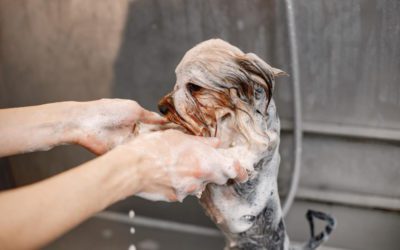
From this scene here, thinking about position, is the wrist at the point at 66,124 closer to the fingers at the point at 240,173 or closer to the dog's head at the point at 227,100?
the dog's head at the point at 227,100

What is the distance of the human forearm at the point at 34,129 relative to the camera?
84 cm

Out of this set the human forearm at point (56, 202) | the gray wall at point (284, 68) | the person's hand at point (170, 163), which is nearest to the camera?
the human forearm at point (56, 202)

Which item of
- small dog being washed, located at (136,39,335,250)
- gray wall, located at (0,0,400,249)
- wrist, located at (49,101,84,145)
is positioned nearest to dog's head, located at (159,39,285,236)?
small dog being washed, located at (136,39,335,250)

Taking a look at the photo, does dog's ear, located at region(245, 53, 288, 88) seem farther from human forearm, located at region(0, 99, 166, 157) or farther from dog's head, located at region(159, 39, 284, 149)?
human forearm, located at region(0, 99, 166, 157)

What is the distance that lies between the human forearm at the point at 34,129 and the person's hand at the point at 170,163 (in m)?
0.16

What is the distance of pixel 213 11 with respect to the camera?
123 centimetres

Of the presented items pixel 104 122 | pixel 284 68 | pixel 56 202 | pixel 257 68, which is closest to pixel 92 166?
pixel 56 202

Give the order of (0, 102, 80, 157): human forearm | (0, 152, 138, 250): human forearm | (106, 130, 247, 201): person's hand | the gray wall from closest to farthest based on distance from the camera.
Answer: (0, 152, 138, 250): human forearm < (106, 130, 247, 201): person's hand < (0, 102, 80, 157): human forearm < the gray wall

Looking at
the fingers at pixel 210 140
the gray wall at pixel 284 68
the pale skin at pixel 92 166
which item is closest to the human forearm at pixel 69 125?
the pale skin at pixel 92 166

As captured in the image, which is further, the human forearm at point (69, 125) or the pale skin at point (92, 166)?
the human forearm at point (69, 125)

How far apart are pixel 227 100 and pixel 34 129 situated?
337 millimetres

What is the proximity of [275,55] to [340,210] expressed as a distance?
0.47m

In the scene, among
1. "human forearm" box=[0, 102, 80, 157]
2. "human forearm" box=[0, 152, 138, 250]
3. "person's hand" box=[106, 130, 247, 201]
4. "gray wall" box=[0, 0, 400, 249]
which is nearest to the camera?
"human forearm" box=[0, 152, 138, 250]

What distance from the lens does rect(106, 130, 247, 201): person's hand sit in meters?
0.73
